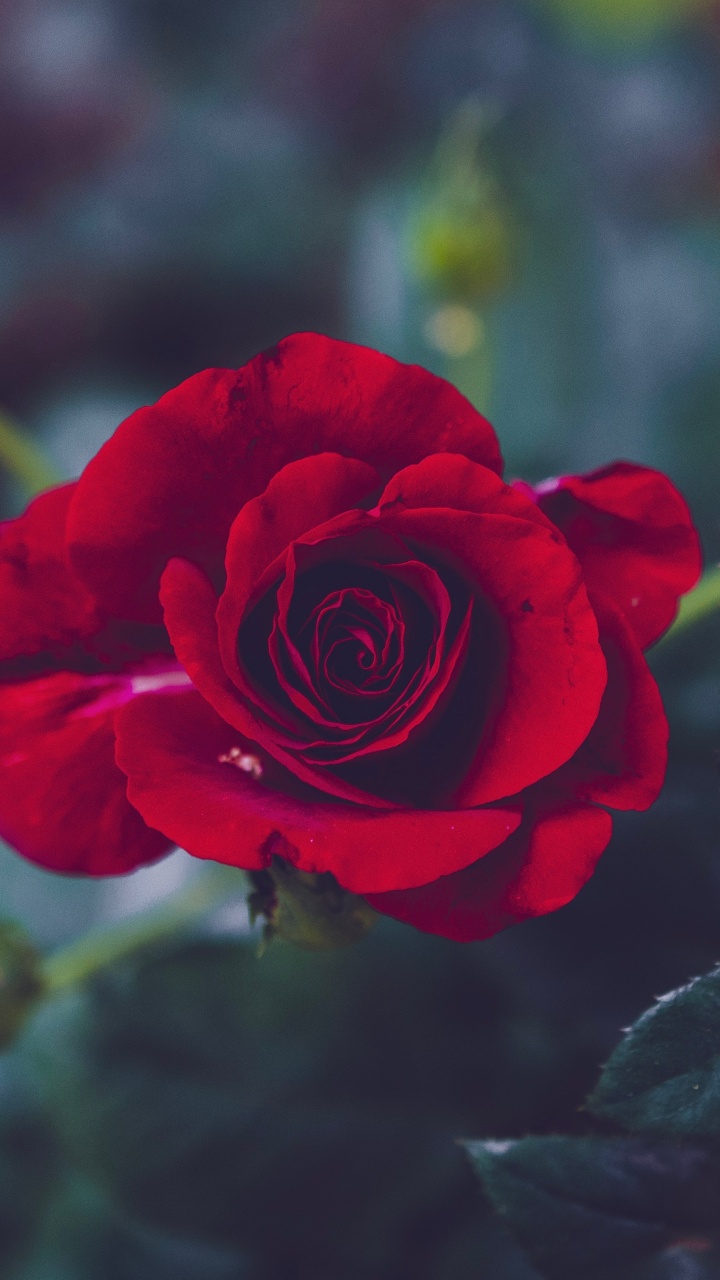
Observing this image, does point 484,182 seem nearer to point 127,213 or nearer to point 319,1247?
point 127,213

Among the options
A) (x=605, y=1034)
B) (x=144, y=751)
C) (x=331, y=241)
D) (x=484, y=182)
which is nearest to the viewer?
(x=144, y=751)

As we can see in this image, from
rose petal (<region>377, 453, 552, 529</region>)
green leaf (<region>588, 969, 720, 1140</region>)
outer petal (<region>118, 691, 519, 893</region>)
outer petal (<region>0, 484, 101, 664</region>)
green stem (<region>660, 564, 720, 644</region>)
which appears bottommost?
green leaf (<region>588, 969, 720, 1140</region>)

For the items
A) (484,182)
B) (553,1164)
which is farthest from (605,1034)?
(484,182)

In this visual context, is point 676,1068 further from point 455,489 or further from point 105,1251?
point 105,1251

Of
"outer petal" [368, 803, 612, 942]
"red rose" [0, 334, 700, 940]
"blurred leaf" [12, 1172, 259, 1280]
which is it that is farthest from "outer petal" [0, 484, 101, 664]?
"blurred leaf" [12, 1172, 259, 1280]

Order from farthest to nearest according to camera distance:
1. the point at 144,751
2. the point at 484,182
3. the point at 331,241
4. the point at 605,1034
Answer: the point at 331,241, the point at 484,182, the point at 605,1034, the point at 144,751

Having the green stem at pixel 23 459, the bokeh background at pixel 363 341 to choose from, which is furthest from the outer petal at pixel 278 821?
the green stem at pixel 23 459

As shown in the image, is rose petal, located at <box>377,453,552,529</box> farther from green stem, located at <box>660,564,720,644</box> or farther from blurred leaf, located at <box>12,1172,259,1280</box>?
blurred leaf, located at <box>12,1172,259,1280</box>
